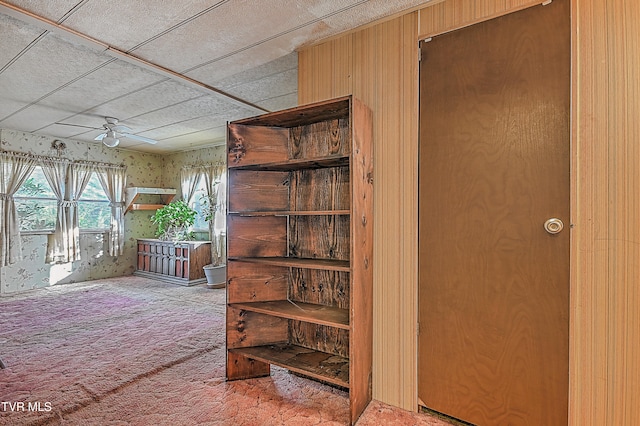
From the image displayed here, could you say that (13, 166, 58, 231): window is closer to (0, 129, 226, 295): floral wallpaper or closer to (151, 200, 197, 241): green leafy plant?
(0, 129, 226, 295): floral wallpaper

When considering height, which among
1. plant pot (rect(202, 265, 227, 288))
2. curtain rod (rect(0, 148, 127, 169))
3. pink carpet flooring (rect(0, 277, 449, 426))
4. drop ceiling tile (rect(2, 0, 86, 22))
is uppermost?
drop ceiling tile (rect(2, 0, 86, 22))

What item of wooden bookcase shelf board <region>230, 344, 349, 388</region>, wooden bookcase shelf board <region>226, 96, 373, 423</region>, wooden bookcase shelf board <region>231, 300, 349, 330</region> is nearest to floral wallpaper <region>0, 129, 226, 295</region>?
wooden bookcase shelf board <region>226, 96, 373, 423</region>

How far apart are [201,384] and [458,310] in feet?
5.44

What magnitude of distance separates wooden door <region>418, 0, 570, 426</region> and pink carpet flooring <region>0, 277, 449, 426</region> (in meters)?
0.41

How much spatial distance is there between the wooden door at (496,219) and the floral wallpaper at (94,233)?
15.6 feet

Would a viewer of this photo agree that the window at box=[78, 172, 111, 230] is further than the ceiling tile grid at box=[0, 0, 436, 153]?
Yes

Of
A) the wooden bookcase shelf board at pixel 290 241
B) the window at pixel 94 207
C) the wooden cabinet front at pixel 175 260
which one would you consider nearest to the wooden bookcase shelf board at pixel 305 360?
the wooden bookcase shelf board at pixel 290 241

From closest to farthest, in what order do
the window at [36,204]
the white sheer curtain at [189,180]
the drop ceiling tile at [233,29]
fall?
the drop ceiling tile at [233,29]
the window at [36,204]
the white sheer curtain at [189,180]

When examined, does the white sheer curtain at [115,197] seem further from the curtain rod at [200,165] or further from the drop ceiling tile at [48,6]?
the drop ceiling tile at [48,6]

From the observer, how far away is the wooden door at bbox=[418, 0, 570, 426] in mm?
1558

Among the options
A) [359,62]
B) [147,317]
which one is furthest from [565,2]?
[147,317]

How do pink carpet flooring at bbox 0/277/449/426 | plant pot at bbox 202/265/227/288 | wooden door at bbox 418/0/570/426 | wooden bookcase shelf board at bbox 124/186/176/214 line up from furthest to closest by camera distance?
wooden bookcase shelf board at bbox 124/186/176/214 < plant pot at bbox 202/265/227/288 < pink carpet flooring at bbox 0/277/449/426 < wooden door at bbox 418/0/570/426

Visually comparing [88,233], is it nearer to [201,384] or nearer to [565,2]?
[201,384]

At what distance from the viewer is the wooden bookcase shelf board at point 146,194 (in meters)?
6.11
